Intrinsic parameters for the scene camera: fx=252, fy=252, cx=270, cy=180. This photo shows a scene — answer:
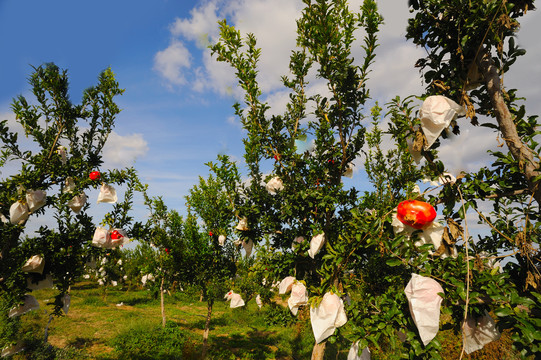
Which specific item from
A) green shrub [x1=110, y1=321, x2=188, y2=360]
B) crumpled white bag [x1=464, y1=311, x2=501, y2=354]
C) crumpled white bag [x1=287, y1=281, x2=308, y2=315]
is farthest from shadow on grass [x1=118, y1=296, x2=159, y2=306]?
crumpled white bag [x1=464, y1=311, x2=501, y2=354]

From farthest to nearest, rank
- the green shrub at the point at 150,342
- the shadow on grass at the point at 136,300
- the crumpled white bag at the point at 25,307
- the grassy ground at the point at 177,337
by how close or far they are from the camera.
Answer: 1. the shadow on grass at the point at 136,300
2. the green shrub at the point at 150,342
3. the grassy ground at the point at 177,337
4. the crumpled white bag at the point at 25,307

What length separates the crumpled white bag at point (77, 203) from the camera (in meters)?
3.92

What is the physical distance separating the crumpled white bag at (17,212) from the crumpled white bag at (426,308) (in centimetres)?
464

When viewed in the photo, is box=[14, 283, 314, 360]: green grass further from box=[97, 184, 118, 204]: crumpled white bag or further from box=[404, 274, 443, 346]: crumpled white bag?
box=[97, 184, 118, 204]: crumpled white bag

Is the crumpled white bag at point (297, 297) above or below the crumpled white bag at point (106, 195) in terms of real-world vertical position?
below

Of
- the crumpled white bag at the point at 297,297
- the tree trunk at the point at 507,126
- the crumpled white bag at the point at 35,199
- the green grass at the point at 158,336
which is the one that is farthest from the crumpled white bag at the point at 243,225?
the tree trunk at the point at 507,126

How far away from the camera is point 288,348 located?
9.88m

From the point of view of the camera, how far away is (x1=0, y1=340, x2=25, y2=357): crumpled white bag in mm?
5529

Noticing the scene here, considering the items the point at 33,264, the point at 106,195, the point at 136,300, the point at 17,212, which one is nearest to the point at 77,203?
the point at 106,195

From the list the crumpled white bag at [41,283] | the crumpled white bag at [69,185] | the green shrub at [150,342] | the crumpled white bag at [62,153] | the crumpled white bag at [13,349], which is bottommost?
Answer: the green shrub at [150,342]

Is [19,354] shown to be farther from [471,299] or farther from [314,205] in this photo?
[471,299]

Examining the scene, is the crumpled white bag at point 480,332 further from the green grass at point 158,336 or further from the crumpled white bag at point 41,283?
the crumpled white bag at point 41,283

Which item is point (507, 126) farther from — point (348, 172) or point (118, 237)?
point (118, 237)

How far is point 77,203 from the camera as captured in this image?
3.94m
